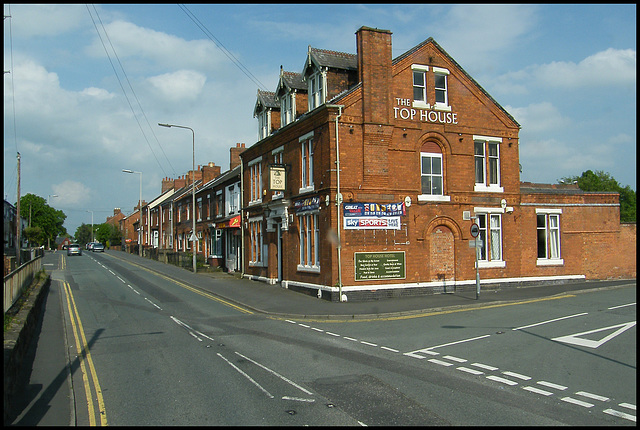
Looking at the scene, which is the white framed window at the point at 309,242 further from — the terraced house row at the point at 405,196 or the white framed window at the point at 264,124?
the white framed window at the point at 264,124

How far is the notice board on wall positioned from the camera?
21.1 m

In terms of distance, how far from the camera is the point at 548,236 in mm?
26172

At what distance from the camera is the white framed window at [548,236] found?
26.1 m

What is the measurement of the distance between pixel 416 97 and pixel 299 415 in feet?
61.8

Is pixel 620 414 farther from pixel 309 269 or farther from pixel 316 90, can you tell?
pixel 316 90

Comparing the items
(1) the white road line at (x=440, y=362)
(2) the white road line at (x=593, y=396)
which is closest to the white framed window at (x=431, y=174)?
(1) the white road line at (x=440, y=362)

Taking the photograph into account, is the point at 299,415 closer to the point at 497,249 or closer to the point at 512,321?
the point at 512,321

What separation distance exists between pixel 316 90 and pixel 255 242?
10718 mm

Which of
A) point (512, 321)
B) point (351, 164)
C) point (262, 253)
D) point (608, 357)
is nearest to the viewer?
point (608, 357)

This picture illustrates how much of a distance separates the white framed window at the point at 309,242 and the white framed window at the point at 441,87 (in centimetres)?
815

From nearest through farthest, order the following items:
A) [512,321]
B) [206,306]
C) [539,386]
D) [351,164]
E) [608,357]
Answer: [539,386], [608,357], [512,321], [206,306], [351,164]

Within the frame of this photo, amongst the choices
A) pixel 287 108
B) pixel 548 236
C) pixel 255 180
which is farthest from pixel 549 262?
pixel 255 180

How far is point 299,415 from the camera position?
23.3 ft

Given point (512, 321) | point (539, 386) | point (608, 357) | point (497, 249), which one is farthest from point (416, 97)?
point (539, 386)
